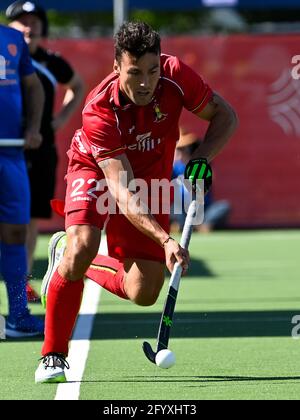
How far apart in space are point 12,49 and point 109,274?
174 centimetres

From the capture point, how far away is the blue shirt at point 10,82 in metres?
7.68

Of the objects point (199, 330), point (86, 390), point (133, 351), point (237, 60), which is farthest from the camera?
point (237, 60)

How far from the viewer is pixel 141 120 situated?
610cm

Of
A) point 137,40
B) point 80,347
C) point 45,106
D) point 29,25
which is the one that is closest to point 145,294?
point 80,347

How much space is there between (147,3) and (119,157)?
38.8ft

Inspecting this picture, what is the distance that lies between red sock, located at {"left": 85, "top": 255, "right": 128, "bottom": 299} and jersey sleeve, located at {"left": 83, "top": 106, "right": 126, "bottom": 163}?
3.06 feet

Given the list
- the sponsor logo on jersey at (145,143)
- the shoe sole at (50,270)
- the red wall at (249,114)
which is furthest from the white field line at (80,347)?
the red wall at (249,114)

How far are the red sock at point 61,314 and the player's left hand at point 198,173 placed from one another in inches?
30.2

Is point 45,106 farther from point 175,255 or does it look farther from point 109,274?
point 175,255

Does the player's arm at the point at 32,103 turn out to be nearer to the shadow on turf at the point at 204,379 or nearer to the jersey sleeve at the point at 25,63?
the jersey sleeve at the point at 25,63

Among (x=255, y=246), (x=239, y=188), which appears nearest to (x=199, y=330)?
(x=255, y=246)

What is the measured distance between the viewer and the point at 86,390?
18.6ft

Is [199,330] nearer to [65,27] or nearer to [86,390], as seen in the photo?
[86,390]

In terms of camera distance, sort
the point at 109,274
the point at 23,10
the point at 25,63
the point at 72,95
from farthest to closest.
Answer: the point at 72,95 → the point at 23,10 → the point at 25,63 → the point at 109,274
